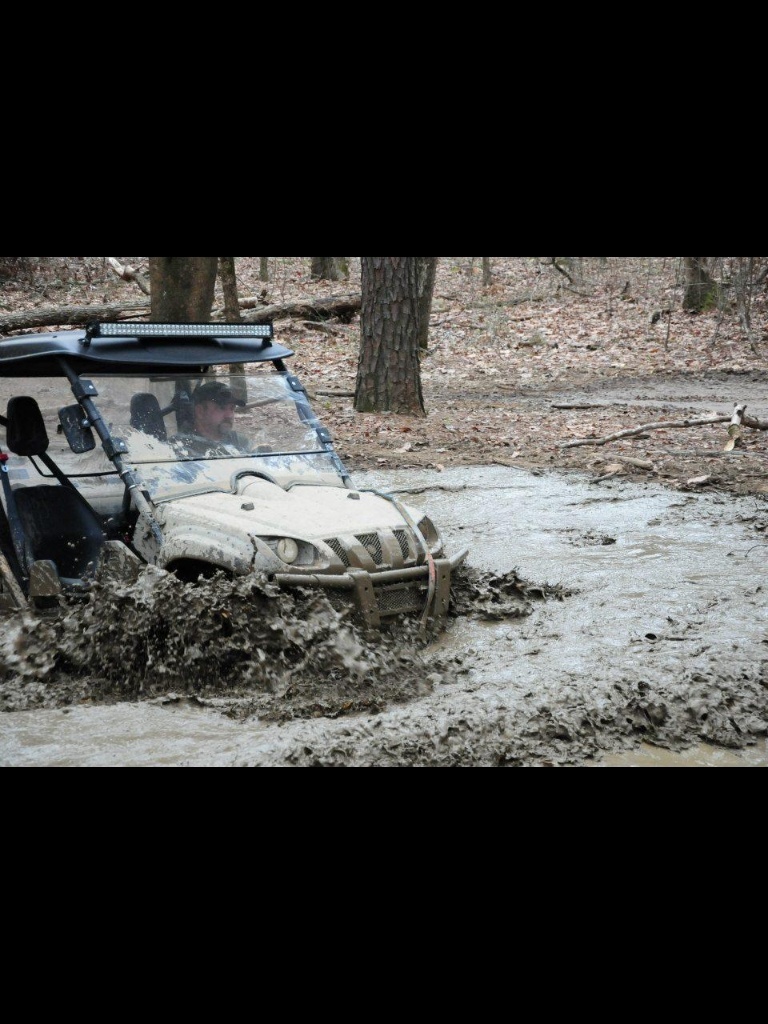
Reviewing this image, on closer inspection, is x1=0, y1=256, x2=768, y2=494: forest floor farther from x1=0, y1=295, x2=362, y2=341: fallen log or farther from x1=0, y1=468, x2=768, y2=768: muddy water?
x1=0, y1=468, x2=768, y2=768: muddy water

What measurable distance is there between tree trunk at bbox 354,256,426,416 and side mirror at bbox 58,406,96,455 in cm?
762

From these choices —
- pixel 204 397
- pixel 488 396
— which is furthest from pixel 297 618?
pixel 488 396

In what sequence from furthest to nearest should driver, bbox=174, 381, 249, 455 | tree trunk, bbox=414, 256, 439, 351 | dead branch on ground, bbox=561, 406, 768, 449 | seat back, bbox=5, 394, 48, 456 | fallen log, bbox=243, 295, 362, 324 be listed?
fallen log, bbox=243, 295, 362, 324 < tree trunk, bbox=414, 256, 439, 351 < dead branch on ground, bbox=561, 406, 768, 449 < driver, bbox=174, 381, 249, 455 < seat back, bbox=5, 394, 48, 456

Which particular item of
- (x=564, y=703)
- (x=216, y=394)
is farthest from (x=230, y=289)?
(x=564, y=703)

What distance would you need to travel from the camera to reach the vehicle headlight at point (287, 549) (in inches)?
196

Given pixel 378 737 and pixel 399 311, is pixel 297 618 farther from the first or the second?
pixel 399 311

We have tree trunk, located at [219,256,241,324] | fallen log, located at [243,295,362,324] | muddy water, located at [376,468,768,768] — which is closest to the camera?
muddy water, located at [376,468,768,768]

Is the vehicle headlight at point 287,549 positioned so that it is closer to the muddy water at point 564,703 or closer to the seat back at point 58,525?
the muddy water at point 564,703

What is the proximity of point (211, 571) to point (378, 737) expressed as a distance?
1.40m

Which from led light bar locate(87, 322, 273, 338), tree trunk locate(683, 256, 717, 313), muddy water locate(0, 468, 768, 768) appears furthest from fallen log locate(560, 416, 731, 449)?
tree trunk locate(683, 256, 717, 313)

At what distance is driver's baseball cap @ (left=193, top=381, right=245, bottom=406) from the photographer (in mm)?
5996

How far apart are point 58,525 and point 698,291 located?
1763 cm

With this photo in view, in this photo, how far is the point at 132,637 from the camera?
4.97m

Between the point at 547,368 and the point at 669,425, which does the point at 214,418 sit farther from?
the point at 547,368
